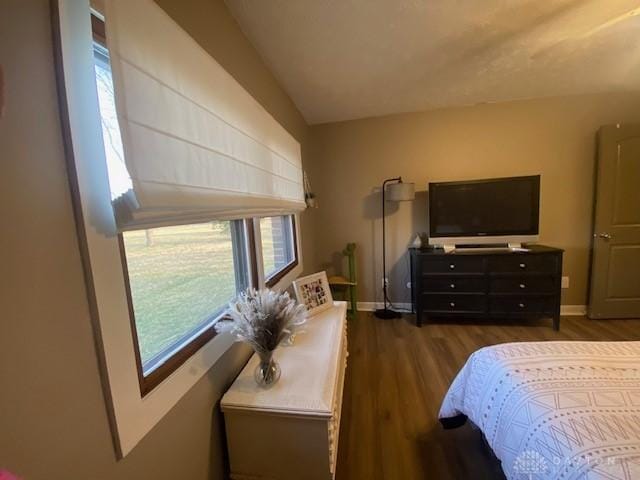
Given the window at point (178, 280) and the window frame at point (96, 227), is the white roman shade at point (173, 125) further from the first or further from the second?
the window at point (178, 280)

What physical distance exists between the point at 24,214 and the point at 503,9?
7.10ft

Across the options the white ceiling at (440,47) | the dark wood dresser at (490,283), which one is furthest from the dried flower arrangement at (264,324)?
the dark wood dresser at (490,283)

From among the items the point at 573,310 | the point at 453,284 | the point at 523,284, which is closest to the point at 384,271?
the point at 453,284

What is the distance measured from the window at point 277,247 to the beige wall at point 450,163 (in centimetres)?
94

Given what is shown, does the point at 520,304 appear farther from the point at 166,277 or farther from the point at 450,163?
the point at 166,277

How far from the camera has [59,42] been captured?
0.55 m

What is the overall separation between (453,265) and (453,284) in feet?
0.66

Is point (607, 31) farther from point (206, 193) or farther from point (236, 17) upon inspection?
point (206, 193)

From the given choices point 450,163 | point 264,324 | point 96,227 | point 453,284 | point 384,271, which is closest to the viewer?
point 96,227

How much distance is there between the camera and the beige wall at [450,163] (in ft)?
9.05

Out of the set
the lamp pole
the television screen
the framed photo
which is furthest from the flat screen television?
the framed photo

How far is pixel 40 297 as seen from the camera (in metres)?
0.51

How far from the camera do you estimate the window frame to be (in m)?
0.56

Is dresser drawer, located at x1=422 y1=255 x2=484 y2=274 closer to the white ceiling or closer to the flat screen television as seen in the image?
the flat screen television
